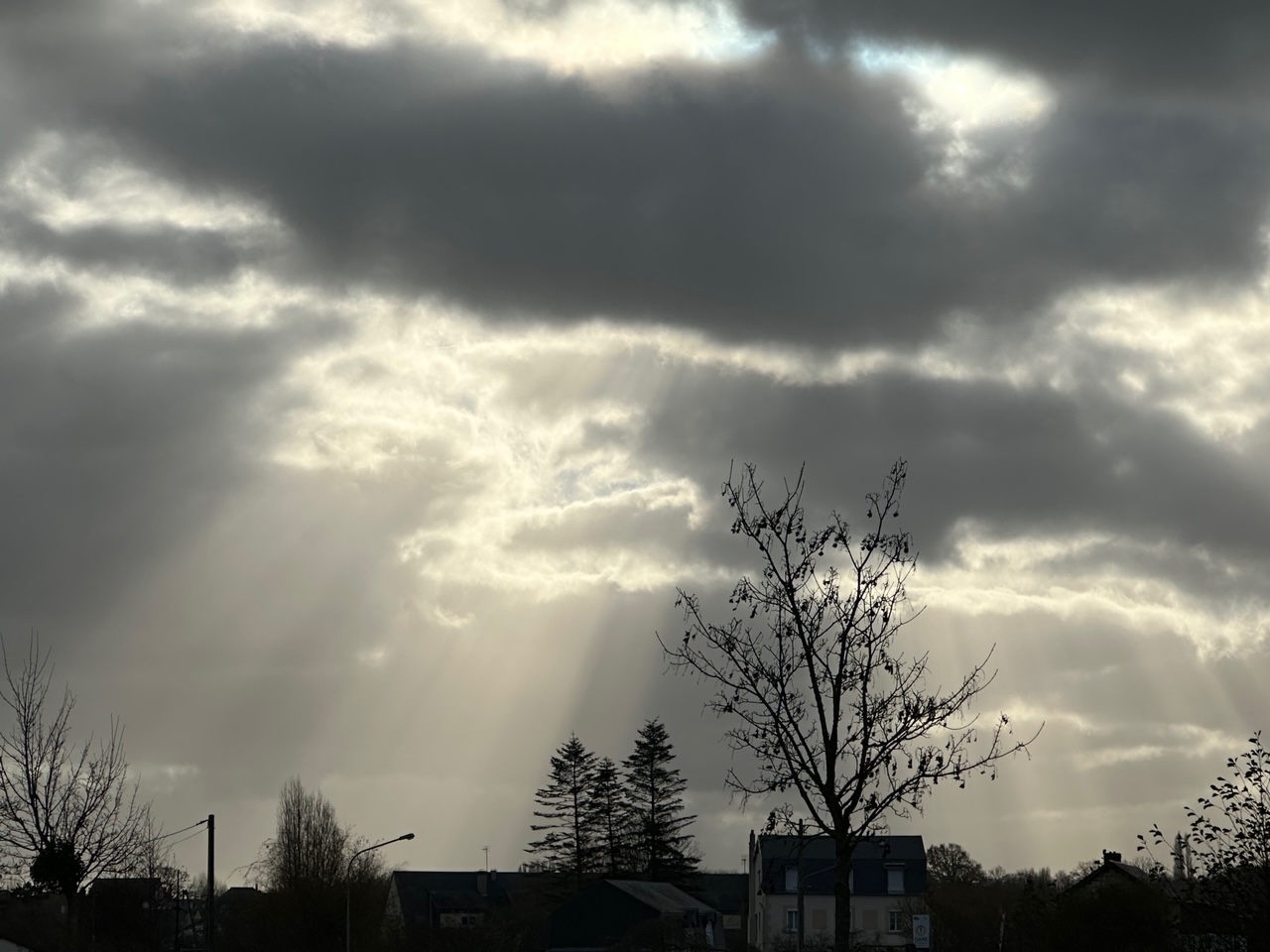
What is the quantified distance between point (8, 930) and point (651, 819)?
96.2m

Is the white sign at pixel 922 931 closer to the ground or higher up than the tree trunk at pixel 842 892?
closer to the ground

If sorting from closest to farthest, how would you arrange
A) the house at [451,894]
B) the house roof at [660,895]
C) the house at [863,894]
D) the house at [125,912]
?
the house at [125,912] < the house roof at [660,895] < the house at [863,894] < the house at [451,894]

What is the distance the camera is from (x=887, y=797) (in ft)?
64.3

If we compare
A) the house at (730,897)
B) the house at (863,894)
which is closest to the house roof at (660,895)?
the house at (863,894)

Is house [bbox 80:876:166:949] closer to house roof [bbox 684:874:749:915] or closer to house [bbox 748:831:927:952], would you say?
house [bbox 748:831:927:952]

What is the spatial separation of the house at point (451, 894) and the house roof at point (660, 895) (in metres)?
21.3

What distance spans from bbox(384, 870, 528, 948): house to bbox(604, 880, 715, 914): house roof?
21.3 metres

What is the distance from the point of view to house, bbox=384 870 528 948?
146m

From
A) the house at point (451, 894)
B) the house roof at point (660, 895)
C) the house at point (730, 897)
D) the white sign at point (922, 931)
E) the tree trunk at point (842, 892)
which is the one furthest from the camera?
the house at point (730, 897)

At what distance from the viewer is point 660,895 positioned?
353 feet

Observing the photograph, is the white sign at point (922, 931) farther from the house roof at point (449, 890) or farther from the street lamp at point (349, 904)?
the house roof at point (449, 890)

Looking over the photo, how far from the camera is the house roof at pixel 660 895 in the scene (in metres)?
101

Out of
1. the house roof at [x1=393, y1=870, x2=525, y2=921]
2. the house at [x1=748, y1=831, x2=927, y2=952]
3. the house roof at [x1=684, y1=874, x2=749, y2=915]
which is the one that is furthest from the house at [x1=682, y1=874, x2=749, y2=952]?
the house at [x1=748, y1=831, x2=927, y2=952]

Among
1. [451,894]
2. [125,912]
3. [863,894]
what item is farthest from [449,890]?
[125,912]
